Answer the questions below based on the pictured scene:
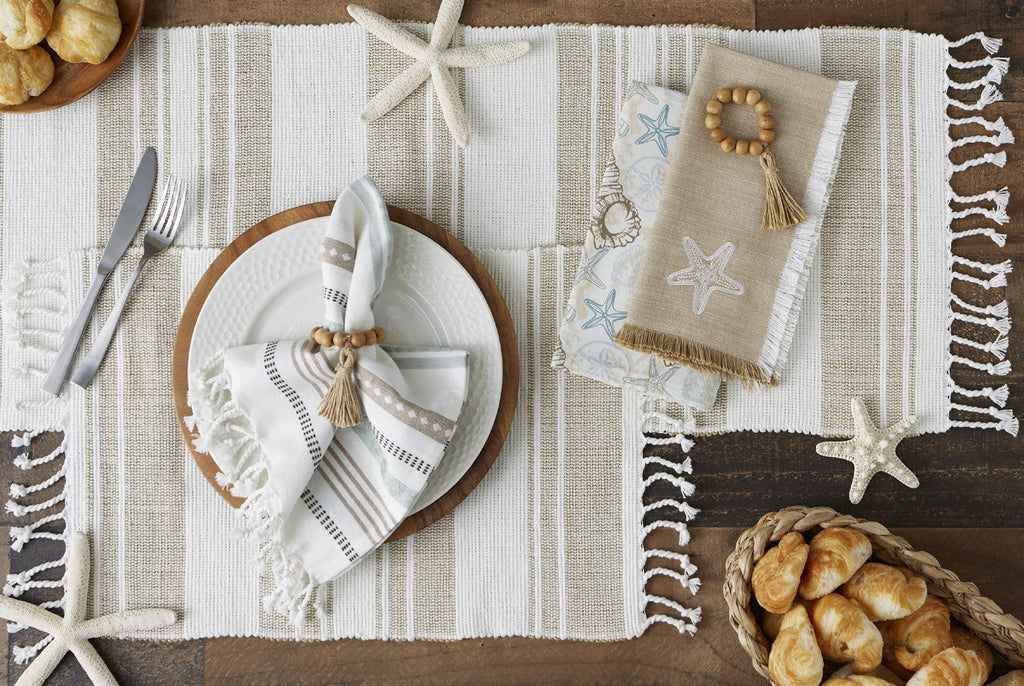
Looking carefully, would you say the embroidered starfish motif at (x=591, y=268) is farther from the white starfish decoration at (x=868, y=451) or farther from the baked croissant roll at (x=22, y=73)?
the baked croissant roll at (x=22, y=73)

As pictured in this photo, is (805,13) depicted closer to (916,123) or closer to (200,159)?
(916,123)

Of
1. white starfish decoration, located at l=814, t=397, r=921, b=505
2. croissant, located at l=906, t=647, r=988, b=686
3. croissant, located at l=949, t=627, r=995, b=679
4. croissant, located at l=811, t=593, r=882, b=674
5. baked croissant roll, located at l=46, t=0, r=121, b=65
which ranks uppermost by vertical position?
baked croissant roll, located at l=46, t=0, r=121, b=65

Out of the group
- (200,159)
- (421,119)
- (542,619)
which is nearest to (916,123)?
(421,119)

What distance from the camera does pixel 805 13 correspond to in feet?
3.95

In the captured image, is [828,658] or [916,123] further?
[916,123]

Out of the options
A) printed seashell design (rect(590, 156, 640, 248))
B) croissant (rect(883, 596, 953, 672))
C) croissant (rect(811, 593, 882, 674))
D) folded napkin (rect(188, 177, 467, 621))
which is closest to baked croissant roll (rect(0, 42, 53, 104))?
folded napkin (rect(188, 177, 467, 621))

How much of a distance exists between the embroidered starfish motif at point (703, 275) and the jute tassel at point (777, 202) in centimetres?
8

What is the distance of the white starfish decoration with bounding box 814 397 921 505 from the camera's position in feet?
3.71

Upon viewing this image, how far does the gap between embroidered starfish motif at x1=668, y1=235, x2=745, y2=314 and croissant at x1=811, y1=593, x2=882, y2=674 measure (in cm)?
48

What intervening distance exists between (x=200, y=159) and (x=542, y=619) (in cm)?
99

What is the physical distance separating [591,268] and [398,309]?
329mm

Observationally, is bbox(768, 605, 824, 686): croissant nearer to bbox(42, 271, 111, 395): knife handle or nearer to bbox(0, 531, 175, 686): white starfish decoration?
bbox(0, 531, 175, 686): white starfish decoration

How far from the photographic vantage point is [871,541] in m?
1.08

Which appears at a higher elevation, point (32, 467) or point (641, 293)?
point (641, 293)
